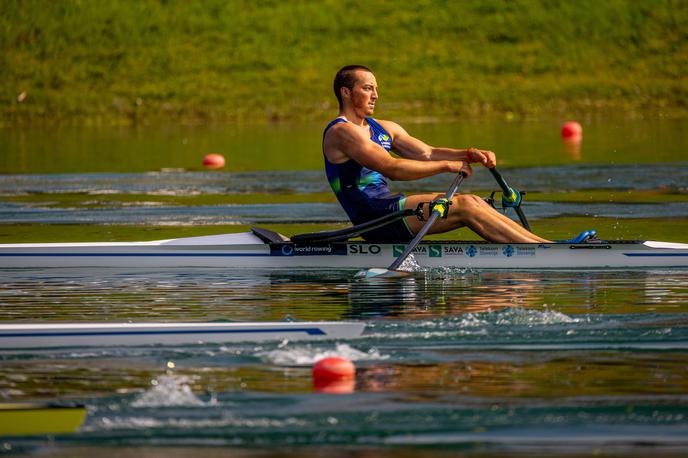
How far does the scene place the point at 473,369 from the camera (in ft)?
28.8

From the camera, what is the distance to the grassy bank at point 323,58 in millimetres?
52125

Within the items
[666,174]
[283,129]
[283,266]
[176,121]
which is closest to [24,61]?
[176,121]

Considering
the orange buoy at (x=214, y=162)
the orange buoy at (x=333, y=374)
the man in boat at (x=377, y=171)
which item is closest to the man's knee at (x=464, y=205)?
the man in boat at (x=377, y=171)

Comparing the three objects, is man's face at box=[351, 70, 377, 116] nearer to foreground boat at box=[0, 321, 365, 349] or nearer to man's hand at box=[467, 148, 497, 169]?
man's hand at box=[467, 148, 497, 169]

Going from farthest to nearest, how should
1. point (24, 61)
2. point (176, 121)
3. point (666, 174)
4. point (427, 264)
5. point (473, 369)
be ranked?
point (24, 61), point (176, 121), point (666, 174), point (427, 264), point (473, 369)

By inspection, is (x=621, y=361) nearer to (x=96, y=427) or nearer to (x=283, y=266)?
(x=96, y=427)

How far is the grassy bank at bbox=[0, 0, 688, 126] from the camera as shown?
5212 centimetres

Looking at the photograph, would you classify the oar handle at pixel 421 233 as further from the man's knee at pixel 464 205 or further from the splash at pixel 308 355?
the splash at pixel 308 355

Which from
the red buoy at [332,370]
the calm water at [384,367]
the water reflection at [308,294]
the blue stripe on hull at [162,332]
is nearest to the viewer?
the calm water at [384,367]

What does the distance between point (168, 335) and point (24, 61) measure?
50960mm

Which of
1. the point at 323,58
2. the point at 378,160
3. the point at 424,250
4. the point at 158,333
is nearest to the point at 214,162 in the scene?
the point at 424,250

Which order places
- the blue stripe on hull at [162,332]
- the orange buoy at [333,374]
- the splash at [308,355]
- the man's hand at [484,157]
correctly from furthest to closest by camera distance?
1. the man's hand at [484,157]
2. the blue stripe on hull at [162,332]
3. the splash at [308,355]
4. the orange buoy at [333,374]

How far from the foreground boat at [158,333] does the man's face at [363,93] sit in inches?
138

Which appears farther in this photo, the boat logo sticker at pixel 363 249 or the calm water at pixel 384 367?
the boat logo sticker at pixel 363 249
